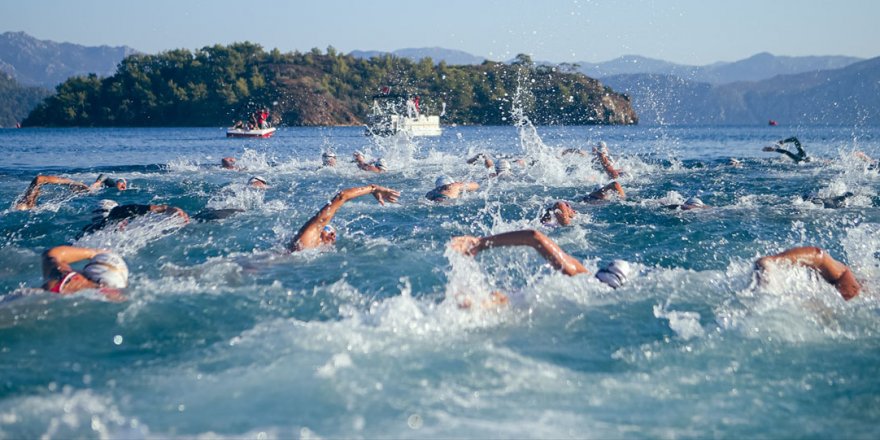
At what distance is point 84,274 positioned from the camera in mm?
6039

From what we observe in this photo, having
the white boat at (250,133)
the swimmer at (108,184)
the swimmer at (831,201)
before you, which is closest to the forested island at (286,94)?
the white boat at (250,133)

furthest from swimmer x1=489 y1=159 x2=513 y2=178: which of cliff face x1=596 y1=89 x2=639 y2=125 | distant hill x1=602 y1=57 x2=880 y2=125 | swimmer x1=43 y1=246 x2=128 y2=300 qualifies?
distant hill x1=602 y1=57 x2=880 y2=125

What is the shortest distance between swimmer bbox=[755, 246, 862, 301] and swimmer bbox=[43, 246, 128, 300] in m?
5.62

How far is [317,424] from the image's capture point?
4.02 metres

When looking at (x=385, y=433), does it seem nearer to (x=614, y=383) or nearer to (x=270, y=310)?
(x=614, y=383)

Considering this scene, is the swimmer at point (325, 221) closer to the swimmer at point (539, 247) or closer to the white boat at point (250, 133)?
the swimmer at point (539, 247)

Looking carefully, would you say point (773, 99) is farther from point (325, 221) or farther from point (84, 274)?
point (84, 274)

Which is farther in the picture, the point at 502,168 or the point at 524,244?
the point at 502,168

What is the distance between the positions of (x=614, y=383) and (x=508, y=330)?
1102 mm

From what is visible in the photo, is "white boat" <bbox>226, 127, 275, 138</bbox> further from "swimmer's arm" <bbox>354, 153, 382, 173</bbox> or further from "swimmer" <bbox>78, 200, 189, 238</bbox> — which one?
"swimmer" <bbox>78, 200, 189, 238</bbox>

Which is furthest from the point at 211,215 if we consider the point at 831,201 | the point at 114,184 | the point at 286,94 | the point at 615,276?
the point at 286,94

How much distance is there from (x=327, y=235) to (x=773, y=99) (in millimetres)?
168658

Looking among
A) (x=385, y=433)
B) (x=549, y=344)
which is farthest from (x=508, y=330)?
(x=385, y=433)

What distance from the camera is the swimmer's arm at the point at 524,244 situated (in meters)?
5.71
